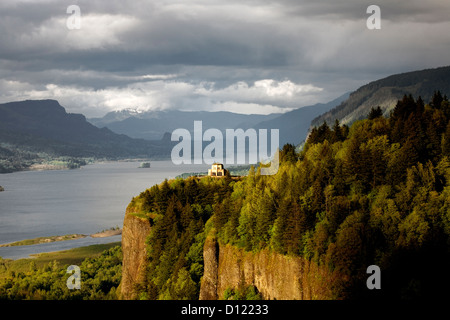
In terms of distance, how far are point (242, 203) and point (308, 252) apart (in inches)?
435

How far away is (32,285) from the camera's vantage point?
8244 centimetres

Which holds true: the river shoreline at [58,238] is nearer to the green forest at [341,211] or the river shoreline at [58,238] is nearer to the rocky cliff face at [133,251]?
the green forest at [341,211]

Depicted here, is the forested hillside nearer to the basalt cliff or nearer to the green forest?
the green forest

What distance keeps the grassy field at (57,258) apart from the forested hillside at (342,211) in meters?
40.4

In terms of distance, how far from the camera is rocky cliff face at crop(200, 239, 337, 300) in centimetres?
4559

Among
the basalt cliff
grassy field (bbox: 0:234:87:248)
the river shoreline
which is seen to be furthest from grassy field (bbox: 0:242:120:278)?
the basalt cliff

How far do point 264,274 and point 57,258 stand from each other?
215ft

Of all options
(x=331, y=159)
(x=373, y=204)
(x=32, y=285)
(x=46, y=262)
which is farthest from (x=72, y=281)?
(x=373, y=204)

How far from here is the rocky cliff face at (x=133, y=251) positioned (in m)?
64.1
